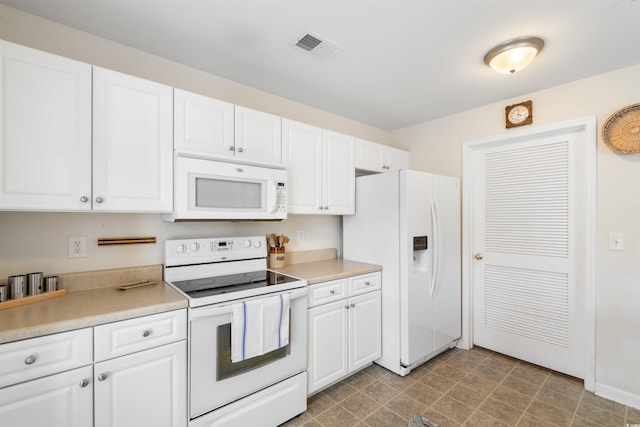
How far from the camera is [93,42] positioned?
1771 millimetres

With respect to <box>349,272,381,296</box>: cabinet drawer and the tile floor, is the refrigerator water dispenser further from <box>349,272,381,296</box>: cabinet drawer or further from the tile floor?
the tile floor

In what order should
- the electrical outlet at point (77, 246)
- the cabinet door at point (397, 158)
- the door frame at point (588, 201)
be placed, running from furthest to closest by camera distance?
the cabinet door at point (397, 158) → the door frame at point (588, 201) → the electrical outlet at point (77, 246)

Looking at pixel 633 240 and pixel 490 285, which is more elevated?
pixel 633 240

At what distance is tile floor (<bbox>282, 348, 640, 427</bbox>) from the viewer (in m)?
1.89

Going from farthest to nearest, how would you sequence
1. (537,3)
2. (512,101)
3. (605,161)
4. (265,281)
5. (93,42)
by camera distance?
(512,101), (605,161), (265,281), (93,42), (537,3)

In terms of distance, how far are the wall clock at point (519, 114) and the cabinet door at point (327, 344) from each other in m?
2.26

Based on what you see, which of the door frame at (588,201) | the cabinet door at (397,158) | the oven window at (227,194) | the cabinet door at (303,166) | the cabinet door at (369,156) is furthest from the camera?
the cabinet door at (397,158)

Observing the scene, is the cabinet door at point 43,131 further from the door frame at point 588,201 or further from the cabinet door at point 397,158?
the door frame at point 588,201

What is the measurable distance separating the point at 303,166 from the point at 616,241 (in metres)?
2.43

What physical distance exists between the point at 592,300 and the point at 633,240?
1.73 feet

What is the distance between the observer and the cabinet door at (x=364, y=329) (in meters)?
2.31

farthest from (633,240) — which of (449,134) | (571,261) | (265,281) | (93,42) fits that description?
(93,42)

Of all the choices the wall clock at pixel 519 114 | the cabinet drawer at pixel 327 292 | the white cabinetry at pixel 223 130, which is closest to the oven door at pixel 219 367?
the cabinet drawer at pixel 327 292

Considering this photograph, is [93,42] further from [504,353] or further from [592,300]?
[504,353]
